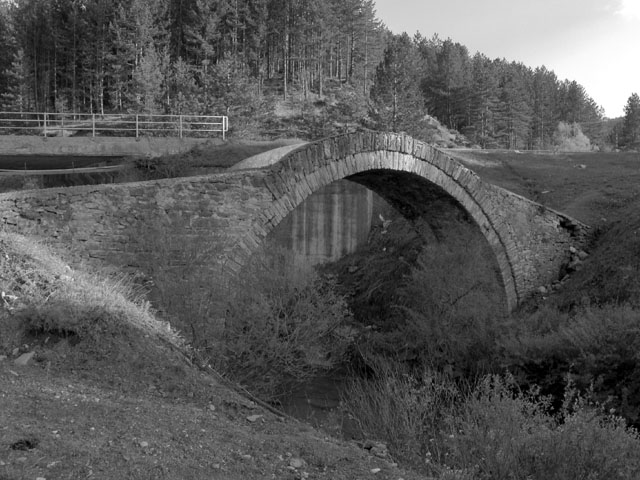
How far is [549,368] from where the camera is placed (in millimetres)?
10531

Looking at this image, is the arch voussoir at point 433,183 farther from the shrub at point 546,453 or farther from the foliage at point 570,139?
the foliage at point 570,139

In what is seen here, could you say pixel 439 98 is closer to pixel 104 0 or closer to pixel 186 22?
pixel 186 22

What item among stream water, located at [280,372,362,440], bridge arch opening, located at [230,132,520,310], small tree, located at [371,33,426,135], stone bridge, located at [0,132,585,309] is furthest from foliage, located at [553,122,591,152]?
stream water, located at [280,372,362,440]

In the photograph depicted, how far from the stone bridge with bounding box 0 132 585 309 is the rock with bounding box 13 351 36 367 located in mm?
3188

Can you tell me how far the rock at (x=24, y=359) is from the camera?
4918mm

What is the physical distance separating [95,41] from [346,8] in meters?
21.9

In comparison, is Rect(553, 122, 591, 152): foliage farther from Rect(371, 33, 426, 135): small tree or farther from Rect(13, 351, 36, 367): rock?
Rect(13, 351, 36, 367): rock

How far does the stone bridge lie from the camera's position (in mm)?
8031

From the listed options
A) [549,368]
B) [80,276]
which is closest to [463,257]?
[549,368]

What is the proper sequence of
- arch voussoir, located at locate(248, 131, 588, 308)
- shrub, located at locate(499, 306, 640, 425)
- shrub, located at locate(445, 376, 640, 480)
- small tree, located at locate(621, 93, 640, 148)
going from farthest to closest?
small tree, located at locate(621, 93, 640, 148)
arch voussoir, located at locate(248, 131, 588, 308)
shrub, located at locate(499, 306, 640, 425)
shrub, located at locate(445, 376, 640, 480)

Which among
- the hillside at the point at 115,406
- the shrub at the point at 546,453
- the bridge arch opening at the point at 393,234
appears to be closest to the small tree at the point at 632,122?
the bridge arch opening at the point at 393,234

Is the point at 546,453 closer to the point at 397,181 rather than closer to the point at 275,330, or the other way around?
the point at 275,330

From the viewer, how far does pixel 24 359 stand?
4969 millimetres

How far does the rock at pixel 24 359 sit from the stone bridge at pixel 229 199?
10.5ft
